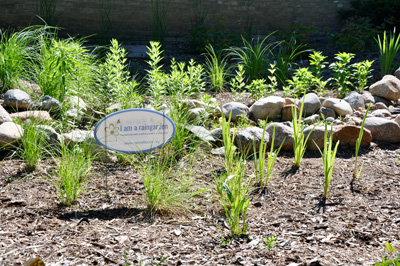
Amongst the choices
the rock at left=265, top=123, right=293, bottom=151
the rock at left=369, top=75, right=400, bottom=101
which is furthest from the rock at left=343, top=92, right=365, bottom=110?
the rock at left=265, top=123, right=293, bottom=151

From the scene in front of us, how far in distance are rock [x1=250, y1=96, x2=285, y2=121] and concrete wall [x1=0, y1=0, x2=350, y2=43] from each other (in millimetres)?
4061

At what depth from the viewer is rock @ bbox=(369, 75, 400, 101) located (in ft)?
19.3

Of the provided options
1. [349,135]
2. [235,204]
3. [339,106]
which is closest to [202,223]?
[235,204]

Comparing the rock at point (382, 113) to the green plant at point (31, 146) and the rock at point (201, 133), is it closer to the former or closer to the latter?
the rock at point (201, 133)

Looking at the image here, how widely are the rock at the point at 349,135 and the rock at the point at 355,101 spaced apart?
46.3 inches

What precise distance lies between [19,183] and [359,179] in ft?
8.88

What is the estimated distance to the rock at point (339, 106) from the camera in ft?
17.0

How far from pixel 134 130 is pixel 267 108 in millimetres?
2138

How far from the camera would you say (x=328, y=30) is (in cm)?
981

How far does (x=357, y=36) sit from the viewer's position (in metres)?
8.62

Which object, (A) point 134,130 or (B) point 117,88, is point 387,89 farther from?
(A) point 134,130

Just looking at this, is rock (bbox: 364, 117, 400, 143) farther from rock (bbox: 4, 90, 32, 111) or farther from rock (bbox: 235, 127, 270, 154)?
rock (bbox: 4, 90, 32, 111)

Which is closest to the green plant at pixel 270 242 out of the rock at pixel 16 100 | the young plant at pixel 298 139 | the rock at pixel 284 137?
the young plant at pixel 298 139

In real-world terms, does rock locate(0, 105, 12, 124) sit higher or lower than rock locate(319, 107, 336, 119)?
higher
